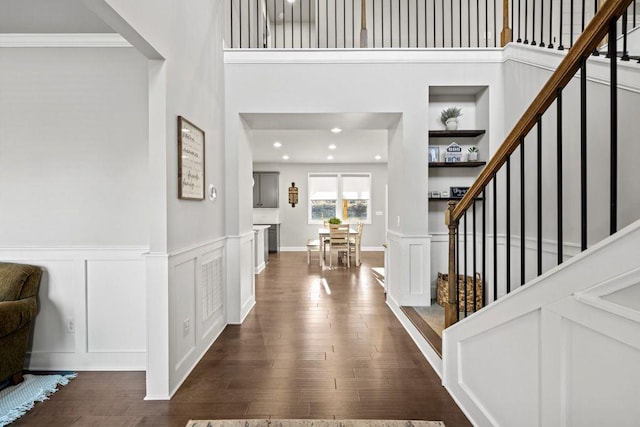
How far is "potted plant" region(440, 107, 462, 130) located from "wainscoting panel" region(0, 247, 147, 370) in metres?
3.30

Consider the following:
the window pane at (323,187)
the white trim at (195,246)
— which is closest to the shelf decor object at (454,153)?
the white trim at (195,246)

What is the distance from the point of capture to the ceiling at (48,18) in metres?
2.12

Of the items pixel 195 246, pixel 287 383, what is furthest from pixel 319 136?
pixel 287 383

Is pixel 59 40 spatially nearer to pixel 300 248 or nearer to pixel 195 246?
pixel 195 246

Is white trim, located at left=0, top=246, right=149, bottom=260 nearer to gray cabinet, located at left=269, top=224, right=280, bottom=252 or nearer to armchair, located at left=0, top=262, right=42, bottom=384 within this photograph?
armchair, located at left=0, top=262, right=42, bottom=384

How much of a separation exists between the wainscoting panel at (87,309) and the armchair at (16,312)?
0.35ft

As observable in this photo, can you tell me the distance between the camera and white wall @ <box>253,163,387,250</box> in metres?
9.96

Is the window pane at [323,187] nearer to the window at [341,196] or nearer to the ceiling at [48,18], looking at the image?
the window at [341,196]

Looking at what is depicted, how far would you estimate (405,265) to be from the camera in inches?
143

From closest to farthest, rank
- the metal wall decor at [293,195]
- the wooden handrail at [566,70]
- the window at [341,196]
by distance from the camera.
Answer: the wooden handrail at [566,70], the metal wall decor at [293,195], the window at [341,196]

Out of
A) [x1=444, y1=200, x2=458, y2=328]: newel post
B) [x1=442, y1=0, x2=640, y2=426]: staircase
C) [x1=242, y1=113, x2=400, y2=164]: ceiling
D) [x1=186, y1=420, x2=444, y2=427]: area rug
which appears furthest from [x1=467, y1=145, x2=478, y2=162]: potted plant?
[x1=186, y1=420, x2=444, y2=427]: area rug

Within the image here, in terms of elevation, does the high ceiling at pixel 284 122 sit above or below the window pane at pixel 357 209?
above

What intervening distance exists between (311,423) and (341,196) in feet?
27.3

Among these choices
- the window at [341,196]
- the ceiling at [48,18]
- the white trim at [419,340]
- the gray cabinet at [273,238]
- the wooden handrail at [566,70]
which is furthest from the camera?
the window at [341,196]
